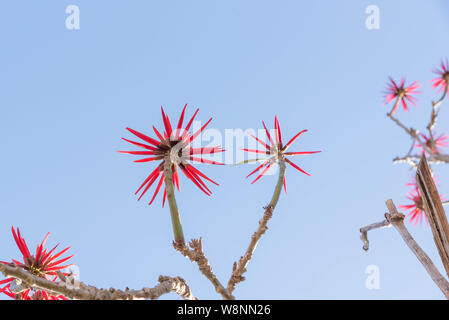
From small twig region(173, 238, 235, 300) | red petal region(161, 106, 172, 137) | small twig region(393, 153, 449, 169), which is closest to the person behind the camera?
small twig region(173, 238, 235, 300)

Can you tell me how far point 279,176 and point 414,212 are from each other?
3855 millimetres

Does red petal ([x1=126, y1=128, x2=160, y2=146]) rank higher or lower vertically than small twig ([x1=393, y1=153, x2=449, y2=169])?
lower

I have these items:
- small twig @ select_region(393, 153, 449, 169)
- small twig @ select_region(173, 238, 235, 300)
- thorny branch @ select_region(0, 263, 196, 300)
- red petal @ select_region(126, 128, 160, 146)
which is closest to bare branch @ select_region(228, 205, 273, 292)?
small twig @ select_region(173, 238, 235, 300)

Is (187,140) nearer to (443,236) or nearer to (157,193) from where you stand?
(157,193)

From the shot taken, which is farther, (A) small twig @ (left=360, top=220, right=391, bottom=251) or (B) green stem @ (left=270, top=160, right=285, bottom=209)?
(B) green stem @ (left=270, top=160, right=285, bottom=209)

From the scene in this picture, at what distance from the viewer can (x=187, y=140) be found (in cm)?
199

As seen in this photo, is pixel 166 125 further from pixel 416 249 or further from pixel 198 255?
pixel 416 249

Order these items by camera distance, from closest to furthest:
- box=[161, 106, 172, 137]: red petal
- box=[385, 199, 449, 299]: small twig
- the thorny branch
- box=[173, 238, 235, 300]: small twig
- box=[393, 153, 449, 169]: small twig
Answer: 1. the thorny branch
2. box=[385, 199, 449, 299]: small twig
3. box=[173, 238, 235, 300]: small twig
4. box=[161, 106, 172, 137]: red petal
5. box=[393, 153, 449, 169]: small twig

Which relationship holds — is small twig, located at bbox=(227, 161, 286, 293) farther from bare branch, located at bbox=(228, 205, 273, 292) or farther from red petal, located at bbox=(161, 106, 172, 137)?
red petal, located at bbox=(161, 106, 172, 137)

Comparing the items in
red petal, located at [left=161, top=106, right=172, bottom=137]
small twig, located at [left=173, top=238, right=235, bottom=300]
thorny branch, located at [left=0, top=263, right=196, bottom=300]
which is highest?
red petal, located at [left=161, top=106, right=172, bottom=137]

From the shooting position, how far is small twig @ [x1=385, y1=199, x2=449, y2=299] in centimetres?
147

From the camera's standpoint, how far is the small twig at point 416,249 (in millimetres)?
1466

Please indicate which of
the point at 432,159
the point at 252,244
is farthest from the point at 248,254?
the point at 432,159
